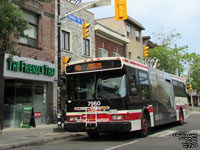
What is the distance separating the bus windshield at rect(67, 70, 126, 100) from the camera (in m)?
9.73

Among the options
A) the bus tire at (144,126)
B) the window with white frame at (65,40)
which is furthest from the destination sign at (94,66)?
the window with white frame at (65,40)

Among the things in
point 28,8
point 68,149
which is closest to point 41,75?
point 28,8

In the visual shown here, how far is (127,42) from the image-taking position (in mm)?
31078

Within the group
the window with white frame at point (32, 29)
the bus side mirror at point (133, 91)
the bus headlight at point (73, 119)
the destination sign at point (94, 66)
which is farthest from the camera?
the window with white frame at point (32, 29)

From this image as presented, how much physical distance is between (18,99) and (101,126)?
825 cm

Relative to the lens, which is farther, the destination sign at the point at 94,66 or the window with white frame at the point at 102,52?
the window with white frame at the point at 102,52

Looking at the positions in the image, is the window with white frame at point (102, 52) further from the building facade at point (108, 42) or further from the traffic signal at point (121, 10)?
the traffic signal at point (121, 10)

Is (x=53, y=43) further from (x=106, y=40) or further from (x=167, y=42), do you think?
(x=167, y=42)

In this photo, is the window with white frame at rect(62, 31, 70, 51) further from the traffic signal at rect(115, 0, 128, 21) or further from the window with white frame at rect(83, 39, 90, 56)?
the traffic signal at rect(115, 0, 128, 21)

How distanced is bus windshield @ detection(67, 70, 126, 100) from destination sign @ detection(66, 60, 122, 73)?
193 millimetres

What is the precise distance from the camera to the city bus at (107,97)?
9.59 metres

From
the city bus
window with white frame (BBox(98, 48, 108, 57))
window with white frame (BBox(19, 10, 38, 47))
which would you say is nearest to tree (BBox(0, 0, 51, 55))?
the city bus

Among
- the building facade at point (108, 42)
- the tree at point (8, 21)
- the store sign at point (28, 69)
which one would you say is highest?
the building facade at point (108, 42)

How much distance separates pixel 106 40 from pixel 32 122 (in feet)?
45.9
